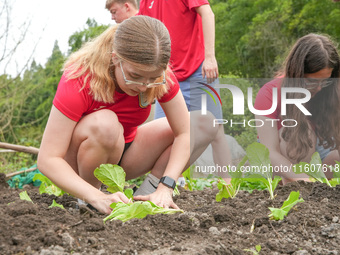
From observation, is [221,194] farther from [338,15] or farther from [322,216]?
[338,15]

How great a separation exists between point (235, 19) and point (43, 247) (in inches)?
506

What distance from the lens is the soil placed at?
162 cm

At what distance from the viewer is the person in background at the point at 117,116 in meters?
2.10

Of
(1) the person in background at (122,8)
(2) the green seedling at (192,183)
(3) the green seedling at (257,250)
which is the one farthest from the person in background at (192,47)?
(3) the green seedling at (257,250)

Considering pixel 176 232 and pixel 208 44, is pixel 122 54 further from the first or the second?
pixel 208 44

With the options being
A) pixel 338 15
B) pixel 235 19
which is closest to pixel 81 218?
pixel 338 15

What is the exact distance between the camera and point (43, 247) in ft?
5.13

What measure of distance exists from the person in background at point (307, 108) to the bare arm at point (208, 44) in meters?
0.40

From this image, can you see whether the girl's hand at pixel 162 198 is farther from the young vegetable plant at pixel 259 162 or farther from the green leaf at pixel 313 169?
the green leaf at pixel 313 169

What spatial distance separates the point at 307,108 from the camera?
330cm

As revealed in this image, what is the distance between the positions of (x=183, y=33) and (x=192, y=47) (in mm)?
128

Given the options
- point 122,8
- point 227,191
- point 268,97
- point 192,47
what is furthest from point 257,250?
point 122,8

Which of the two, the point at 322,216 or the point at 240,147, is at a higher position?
the point at 322,216

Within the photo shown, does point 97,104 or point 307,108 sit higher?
point 97,104
